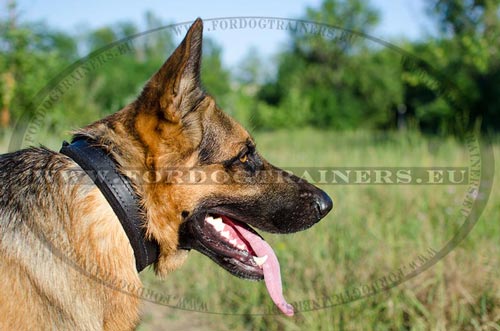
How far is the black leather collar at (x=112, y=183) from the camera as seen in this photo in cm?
255

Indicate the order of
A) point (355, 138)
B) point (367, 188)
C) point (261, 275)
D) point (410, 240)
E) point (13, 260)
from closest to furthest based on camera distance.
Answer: point (13, 260)
point (261, 275)
point (410, 240)
point (367, 188)
point (355, 138)

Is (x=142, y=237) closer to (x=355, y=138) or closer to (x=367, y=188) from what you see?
(x=367, y=188)

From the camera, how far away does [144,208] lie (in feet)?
8.89

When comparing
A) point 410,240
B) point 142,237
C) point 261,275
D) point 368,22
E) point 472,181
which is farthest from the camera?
point 368,22

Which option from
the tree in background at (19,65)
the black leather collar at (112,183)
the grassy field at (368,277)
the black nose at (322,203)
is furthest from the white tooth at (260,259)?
the tree in background at (19,65)

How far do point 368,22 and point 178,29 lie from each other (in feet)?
81.5

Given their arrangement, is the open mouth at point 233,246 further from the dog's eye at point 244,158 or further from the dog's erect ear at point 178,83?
the dog's erect ear at point 178,83

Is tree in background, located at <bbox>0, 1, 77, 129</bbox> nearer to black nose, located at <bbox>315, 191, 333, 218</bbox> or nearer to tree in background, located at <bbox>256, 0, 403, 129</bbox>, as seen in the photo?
black nose, located at <bbox>315, 191, 333, 218</bbox>

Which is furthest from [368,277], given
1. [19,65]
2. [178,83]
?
[19,65]

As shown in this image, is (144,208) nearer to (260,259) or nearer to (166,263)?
(166,263)

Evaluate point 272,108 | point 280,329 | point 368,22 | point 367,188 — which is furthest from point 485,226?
point 272,108

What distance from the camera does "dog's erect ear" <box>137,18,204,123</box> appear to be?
2527 mm

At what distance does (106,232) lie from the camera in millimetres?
2574

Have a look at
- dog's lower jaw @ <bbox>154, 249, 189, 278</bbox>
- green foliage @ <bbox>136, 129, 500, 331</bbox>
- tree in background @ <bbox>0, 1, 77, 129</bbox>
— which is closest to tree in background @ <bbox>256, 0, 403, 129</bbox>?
tree in background @ <bbox>0, 1, 77, 129</bbox>
